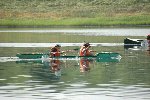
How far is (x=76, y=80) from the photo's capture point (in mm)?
40188

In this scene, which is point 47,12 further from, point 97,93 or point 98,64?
point 97,93

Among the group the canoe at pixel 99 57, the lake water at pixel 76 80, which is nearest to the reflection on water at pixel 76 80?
the lake water at pixel 76 80

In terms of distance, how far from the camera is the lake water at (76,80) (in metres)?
34.1

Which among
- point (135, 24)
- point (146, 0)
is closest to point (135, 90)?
point (135, 24)

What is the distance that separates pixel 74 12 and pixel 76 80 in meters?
121

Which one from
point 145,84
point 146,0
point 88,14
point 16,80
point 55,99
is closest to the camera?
point 55,99

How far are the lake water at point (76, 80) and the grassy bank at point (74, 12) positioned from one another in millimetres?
85602

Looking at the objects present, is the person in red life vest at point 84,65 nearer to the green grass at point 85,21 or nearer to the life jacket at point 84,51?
the life jacket at point 84,51

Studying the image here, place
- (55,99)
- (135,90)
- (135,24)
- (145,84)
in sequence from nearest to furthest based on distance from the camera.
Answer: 1. (55,99)
2. (135,90)
3. (145,84)
4. (135,24)

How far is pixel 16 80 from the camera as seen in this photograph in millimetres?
40875

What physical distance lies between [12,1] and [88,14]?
26668 millimetres

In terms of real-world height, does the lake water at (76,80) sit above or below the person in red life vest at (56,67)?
below

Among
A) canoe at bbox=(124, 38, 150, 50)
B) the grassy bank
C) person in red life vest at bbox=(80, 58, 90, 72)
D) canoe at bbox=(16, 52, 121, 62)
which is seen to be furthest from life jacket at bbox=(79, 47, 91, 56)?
the grassy bank

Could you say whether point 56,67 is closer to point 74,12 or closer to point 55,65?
point 55,65
